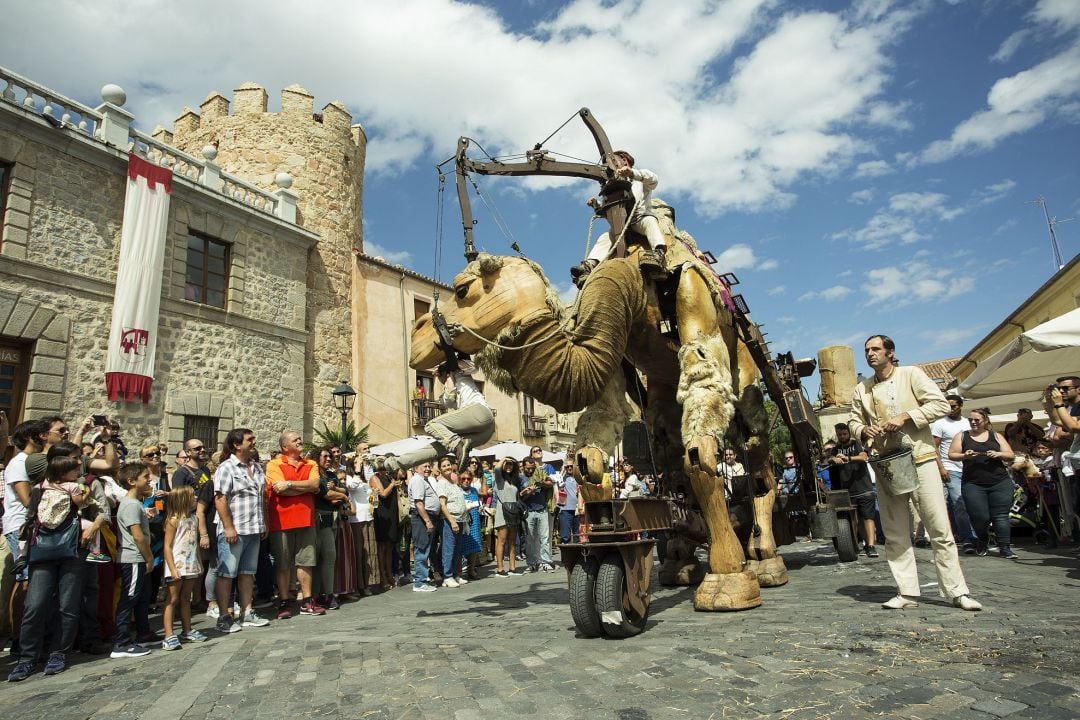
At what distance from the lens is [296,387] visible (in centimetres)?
1839

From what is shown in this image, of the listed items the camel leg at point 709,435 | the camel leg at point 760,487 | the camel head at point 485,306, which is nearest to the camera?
the camel head at point 485,306

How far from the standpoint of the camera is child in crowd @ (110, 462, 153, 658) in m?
5.14

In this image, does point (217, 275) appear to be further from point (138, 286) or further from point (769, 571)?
point (769, 571)

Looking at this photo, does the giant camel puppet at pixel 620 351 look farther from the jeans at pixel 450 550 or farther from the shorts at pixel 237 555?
the jeans at pixel 450 550

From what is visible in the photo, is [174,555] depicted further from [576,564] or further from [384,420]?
[384,420]

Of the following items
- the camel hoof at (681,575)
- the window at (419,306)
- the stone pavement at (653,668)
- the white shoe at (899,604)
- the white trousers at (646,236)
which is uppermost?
the window at (419,306)

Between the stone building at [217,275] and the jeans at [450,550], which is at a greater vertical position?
the stone building at [217,275]

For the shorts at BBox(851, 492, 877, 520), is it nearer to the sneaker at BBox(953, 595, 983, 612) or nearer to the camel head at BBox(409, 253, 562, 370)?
the sneaker at BBox(953, 595, 983, 612)

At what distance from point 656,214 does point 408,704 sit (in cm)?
454

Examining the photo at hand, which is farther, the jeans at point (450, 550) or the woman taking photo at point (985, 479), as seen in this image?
the jeans at point (450, 550)

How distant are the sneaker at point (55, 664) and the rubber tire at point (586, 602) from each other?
360 centimetres

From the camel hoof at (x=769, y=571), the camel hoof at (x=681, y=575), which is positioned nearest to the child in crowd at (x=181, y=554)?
the camel hoof at (x=681, y=575)

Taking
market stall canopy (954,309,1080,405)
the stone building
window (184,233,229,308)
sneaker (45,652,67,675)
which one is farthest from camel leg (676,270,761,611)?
window (184,233,229,308)

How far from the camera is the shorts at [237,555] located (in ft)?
19.5
